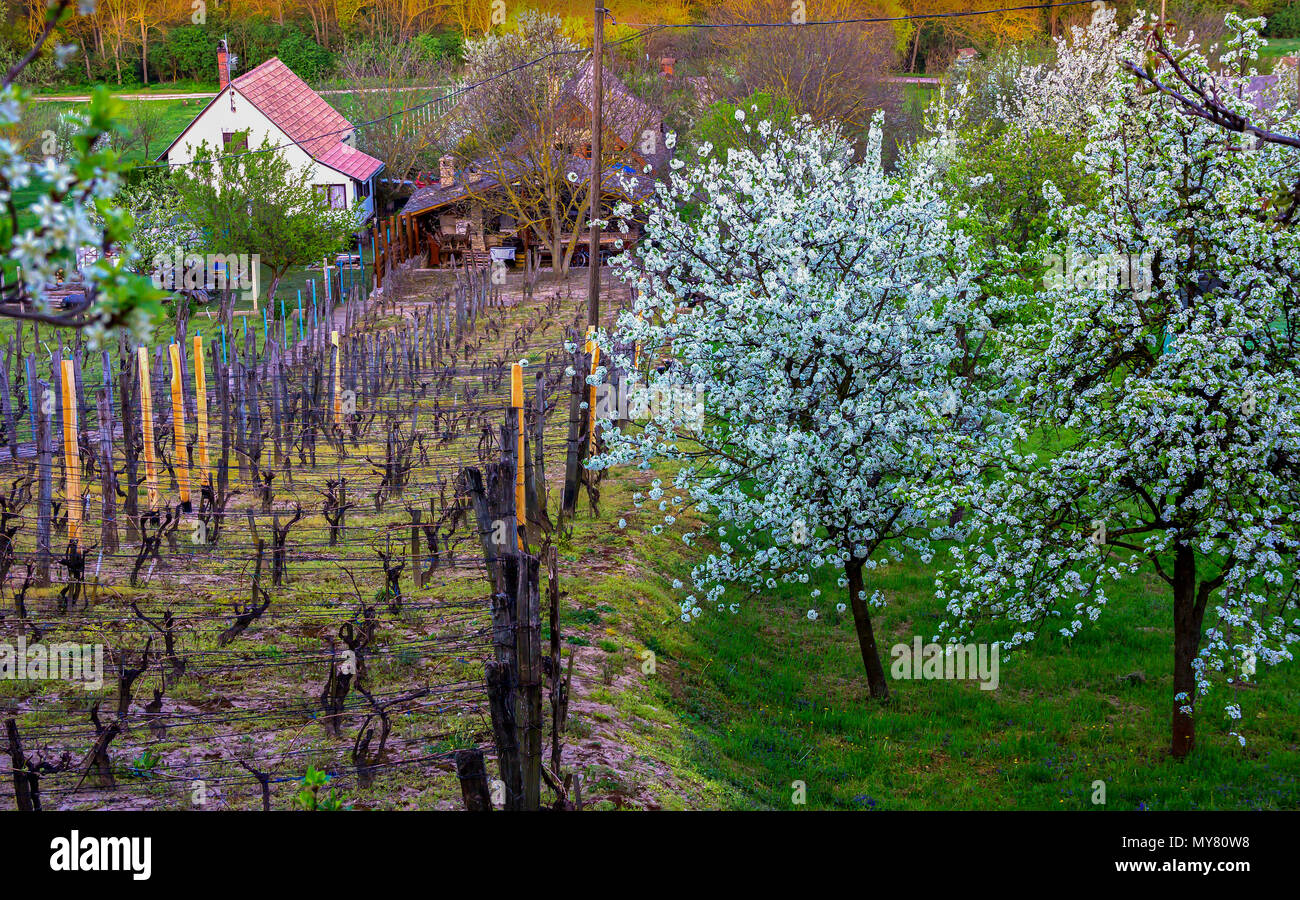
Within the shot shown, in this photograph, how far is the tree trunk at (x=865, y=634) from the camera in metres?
11.8

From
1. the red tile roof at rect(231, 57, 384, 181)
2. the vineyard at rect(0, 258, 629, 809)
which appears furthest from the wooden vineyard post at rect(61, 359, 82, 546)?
the red tile roof at rect(231, 57, 384, 181)

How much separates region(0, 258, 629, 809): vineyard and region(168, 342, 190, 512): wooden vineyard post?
0.08m

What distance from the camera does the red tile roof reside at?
163ft

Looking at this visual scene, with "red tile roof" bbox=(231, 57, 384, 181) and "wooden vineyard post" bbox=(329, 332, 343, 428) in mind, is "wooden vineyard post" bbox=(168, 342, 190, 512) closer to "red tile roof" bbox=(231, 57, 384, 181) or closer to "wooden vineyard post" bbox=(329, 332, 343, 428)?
"wooden vineyard post" bbox=(329, 332, 343, 428)

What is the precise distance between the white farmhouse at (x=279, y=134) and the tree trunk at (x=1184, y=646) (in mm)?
41663

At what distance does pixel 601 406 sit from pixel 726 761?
7991 mm

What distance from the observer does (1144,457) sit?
9031mm

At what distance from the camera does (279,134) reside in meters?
49.2

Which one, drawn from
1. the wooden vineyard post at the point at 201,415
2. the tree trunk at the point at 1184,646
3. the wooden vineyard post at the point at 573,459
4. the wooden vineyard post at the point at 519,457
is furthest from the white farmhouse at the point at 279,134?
the tree trunk at the point at 1184,646

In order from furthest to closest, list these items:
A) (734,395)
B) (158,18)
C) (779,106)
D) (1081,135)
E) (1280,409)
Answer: (158,18) → (779,106) → (1081,135) → (734,395) → (1280,409)

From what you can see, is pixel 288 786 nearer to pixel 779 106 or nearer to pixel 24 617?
pixel 24 617

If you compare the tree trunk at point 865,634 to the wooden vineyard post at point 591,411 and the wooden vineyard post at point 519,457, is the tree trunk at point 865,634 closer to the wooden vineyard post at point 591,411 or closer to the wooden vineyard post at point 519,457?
the wooden vineyard post at point 519,457

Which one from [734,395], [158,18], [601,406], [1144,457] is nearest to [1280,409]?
[1144,457]

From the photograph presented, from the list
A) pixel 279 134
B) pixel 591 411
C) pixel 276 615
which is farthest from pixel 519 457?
pixel 279 134
